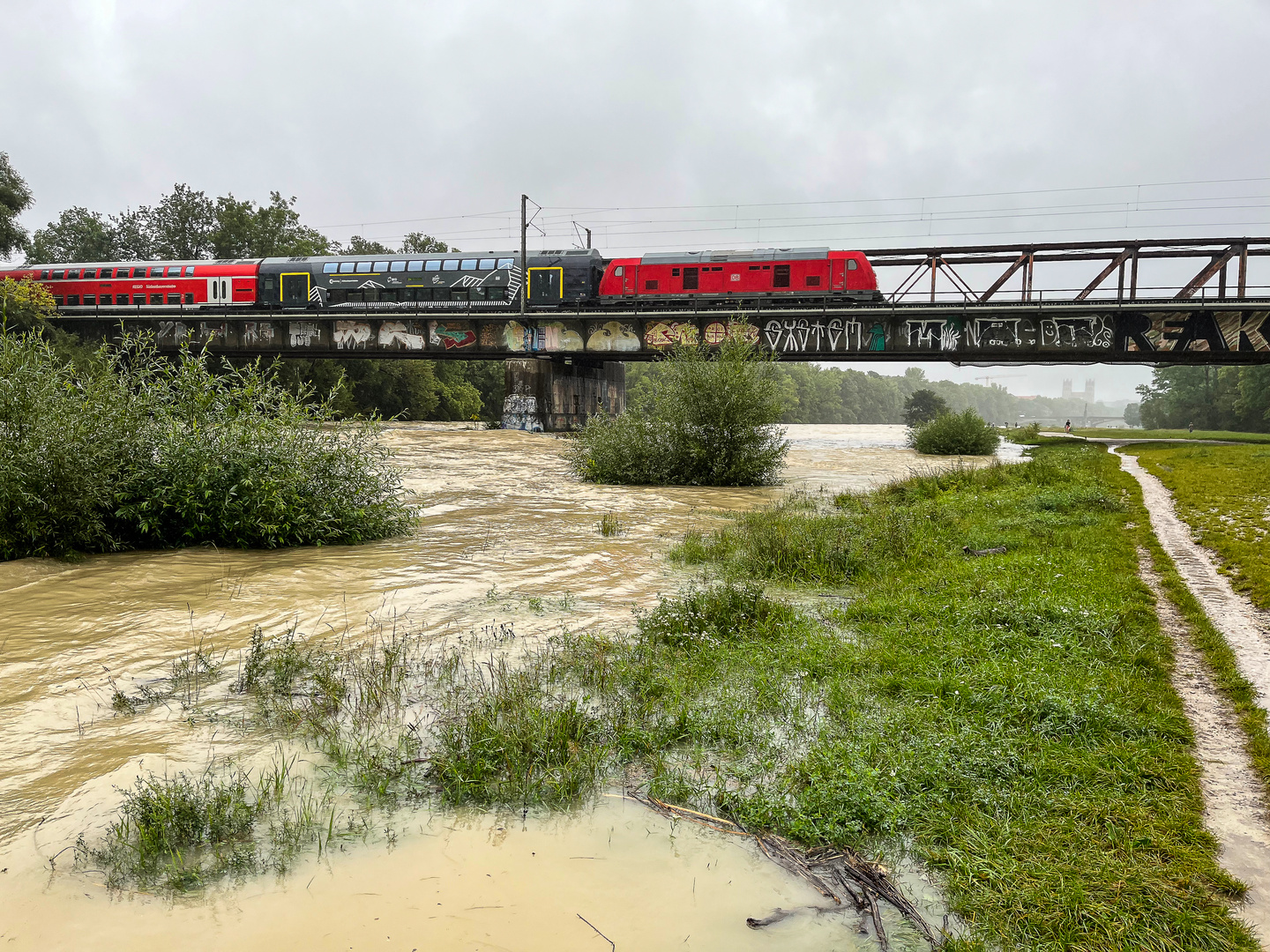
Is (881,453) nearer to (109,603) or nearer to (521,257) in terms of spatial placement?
(521,257)

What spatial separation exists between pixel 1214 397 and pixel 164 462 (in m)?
101

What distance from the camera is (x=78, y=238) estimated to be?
95.1 m

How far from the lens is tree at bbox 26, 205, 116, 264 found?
92.4 metres

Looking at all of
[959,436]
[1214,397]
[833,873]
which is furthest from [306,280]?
[1214,397]

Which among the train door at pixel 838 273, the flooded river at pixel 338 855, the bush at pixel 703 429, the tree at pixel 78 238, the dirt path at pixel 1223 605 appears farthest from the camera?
the tree at pixel 78 238

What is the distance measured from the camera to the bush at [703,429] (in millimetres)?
23875

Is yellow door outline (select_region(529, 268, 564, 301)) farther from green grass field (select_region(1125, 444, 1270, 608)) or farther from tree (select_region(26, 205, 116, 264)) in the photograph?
tree (select_region(26, 205, 116, 264))

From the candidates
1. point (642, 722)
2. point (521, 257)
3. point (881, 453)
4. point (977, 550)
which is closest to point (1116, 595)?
point (977, 550)

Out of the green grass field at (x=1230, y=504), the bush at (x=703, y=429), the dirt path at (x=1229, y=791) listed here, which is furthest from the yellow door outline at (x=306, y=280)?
the dirt path at (x=1229, y=791)

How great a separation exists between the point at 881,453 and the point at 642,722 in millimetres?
41331

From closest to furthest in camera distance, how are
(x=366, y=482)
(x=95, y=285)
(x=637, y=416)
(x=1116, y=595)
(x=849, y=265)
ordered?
(x=1116, y=595) < (x=366, y=482) < (x=637, y=416) < (x=849, y=265) < (x=95, y=285)

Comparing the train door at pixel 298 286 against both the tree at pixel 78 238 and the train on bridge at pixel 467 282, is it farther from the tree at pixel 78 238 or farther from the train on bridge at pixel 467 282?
the tree at pixel 78 238

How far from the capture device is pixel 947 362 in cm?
4616

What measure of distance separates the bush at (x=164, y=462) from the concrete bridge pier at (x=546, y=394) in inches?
1436
